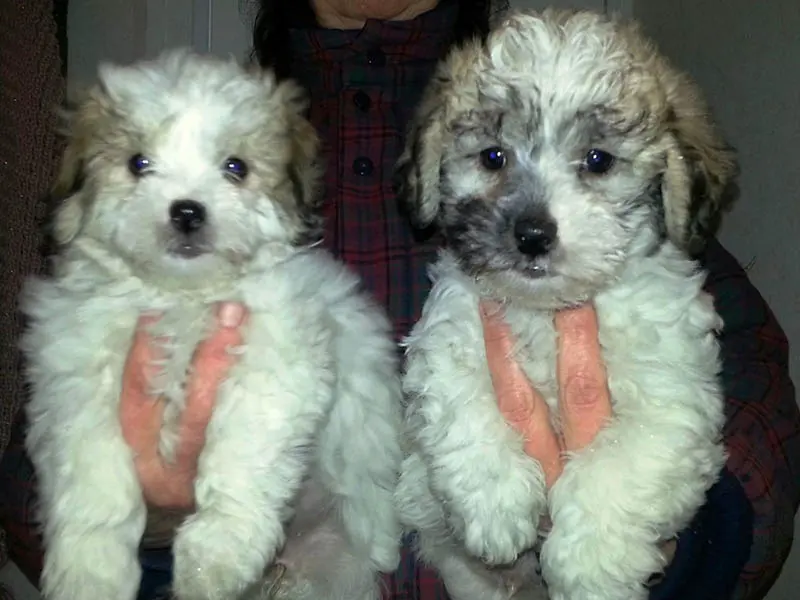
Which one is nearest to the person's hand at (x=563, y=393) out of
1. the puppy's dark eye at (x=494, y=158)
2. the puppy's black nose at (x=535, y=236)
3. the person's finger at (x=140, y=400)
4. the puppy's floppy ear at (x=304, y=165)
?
the puppy's black nose at (x=535, y=236)

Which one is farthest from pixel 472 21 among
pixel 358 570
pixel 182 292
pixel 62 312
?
pixel 358 570

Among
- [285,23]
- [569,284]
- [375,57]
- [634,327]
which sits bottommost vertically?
[634,327]

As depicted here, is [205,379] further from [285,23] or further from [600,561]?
[285,23]

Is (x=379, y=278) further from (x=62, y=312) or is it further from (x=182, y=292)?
(x=62, y=312)

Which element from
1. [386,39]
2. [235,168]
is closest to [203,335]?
[235,168]

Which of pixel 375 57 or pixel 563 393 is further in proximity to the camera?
pixel 375 57

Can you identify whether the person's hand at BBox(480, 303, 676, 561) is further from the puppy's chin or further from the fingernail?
the fingernail

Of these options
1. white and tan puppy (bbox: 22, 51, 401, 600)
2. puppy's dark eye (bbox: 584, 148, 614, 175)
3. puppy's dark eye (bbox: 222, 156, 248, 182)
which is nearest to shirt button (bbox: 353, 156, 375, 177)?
white and tan puppy (bbox: 22, 51, 401, 600)
